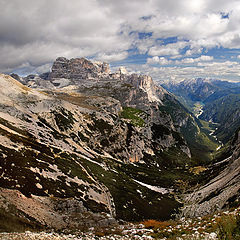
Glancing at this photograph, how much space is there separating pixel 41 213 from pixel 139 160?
16861 centimetres

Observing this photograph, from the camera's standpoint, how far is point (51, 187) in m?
49.2

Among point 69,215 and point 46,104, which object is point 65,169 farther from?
point 46,104

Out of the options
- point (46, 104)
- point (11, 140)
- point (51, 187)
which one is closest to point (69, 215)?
point (51, 187)

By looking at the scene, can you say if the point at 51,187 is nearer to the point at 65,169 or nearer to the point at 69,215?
the point at 69,215

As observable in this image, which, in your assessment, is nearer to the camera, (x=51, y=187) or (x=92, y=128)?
(x=51, y=187)

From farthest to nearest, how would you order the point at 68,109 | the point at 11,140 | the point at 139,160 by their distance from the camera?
the point at 139,160 → the point at 68,109 → the point at 11,140

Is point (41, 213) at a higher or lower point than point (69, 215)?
higher

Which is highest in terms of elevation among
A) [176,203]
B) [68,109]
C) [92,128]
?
[68,109]

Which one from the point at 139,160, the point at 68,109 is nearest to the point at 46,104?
the point at 68,109

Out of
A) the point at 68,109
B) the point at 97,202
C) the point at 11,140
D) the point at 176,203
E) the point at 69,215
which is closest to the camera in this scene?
the point at 69,215

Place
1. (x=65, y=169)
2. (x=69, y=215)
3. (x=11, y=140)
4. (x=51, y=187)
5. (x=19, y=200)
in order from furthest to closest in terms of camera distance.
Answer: (x=65, y=169) < (x=11, y=140) < (x=51, y=187) < (x=69, y=215) < (x=19, y=200)

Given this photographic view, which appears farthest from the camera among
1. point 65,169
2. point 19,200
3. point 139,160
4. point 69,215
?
point 139,160

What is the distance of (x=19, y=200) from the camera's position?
35250 millimetres

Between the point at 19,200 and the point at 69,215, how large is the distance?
12.3 metres
